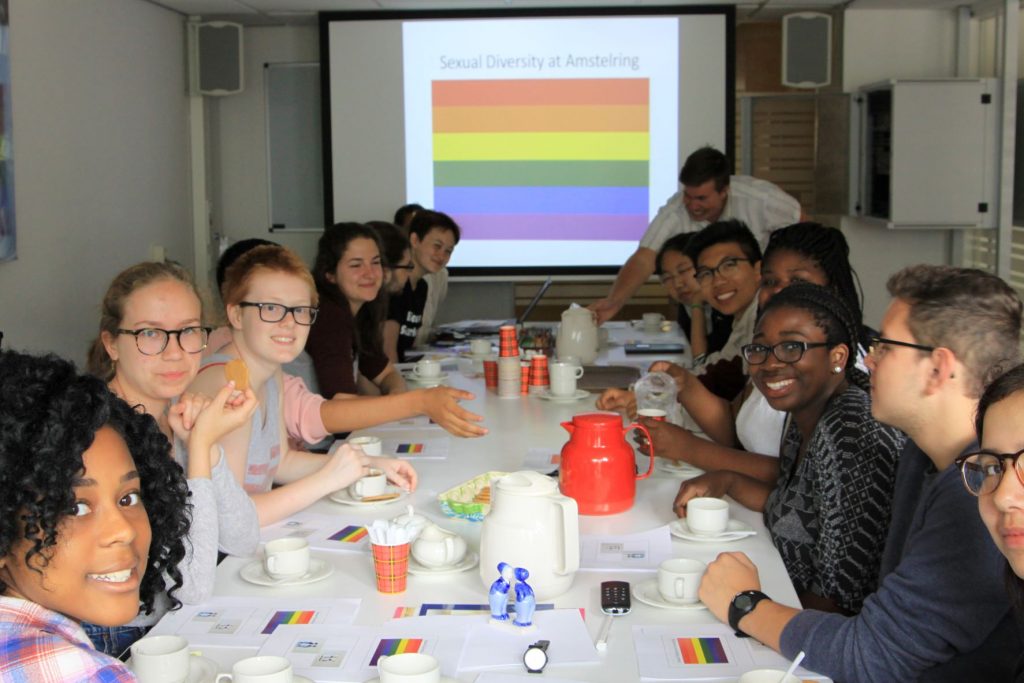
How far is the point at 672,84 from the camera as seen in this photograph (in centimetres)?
690

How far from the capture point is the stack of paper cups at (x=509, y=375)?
3.76 metres

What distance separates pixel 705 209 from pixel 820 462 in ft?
10.6

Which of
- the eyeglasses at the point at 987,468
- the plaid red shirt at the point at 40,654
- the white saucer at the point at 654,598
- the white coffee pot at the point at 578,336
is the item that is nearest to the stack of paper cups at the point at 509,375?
the white coffee pot at the point at 578,336

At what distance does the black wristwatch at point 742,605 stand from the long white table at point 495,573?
5 cm

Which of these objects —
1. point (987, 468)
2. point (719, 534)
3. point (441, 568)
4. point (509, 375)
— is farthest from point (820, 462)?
point (509, 375)

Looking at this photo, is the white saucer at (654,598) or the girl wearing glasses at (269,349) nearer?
the white saucer at (654,598)

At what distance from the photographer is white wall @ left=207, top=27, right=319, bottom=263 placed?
7.31 metres

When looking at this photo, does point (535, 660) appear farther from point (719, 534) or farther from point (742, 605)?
point (719, 534)

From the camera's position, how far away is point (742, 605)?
5.53 feet

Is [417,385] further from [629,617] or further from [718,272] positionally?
[629,617]

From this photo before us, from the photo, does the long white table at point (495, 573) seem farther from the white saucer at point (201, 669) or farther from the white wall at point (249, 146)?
the white wall at point (249, 146)

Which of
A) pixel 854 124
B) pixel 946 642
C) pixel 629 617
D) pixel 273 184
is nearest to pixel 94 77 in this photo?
pixel 273 184

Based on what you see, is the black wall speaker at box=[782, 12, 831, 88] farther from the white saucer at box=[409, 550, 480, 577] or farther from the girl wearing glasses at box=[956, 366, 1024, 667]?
the girl wearing glasses at box=[956, 366, 1024, 667]

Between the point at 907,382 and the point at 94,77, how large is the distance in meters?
5.04
